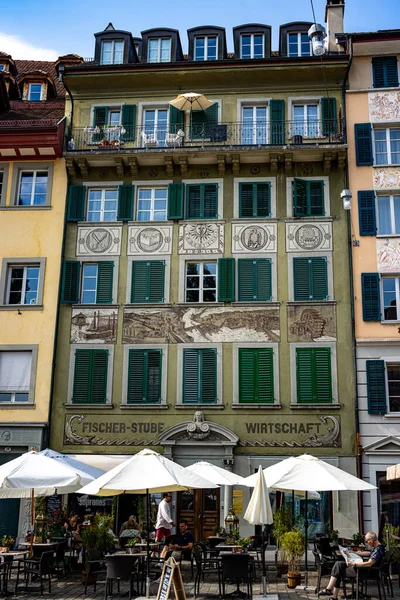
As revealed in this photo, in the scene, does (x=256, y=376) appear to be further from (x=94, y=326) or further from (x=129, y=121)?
(x=129, y=121)

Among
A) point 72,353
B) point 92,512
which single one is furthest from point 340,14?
point 92,512

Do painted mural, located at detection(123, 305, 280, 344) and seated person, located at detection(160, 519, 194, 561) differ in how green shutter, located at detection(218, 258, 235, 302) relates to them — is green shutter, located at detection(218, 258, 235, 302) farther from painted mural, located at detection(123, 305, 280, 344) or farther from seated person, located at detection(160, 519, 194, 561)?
seated person, located at detection(160, 519, 194, 561)

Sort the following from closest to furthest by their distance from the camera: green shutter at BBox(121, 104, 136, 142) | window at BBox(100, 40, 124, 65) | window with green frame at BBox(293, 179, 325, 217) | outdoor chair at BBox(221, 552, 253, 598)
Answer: outdoor chair at BBox(221, 552, 253, 598) → window with green frame at BBox(293, 179, 325, 217) → green shutter at BBox(121, 104, 136, 142) → window at BBox(100, 40, 124, 65)

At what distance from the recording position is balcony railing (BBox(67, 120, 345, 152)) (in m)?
23.2

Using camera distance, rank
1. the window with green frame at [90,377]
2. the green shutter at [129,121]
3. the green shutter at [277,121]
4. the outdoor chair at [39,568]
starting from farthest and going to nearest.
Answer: the green shutter at [129,121], the green shutter at [277,121], the window with green frame at [90,377], the outdoor chair at [39,568]

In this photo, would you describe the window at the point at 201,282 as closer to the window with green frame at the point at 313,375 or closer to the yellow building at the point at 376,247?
the window with green frame at the point at 313,375

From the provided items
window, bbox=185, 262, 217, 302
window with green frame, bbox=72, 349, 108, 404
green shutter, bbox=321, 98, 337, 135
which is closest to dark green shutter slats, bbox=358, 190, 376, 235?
green shutter, bbox=321, 98, 337, 135

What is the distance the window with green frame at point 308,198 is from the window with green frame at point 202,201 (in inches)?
102

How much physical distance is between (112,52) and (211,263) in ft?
29.5

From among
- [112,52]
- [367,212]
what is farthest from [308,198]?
[112,52]

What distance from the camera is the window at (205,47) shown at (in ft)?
82.5

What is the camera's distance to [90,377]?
71.1 ft

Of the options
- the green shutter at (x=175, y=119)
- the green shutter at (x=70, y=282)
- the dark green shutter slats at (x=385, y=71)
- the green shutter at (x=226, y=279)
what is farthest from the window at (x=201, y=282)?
the dark green shutter slats at (x=385, y=71)

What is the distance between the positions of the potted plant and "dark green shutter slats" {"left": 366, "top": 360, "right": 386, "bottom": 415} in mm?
6489
